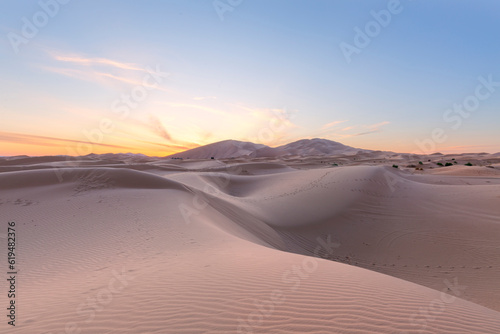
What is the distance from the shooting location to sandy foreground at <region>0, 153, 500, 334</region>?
279cm

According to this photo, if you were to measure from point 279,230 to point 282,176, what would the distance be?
11593 millimetres

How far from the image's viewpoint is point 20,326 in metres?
2.85

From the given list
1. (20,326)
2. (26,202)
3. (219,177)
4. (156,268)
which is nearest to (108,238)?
(156,268)

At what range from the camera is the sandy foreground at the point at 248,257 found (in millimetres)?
2791
